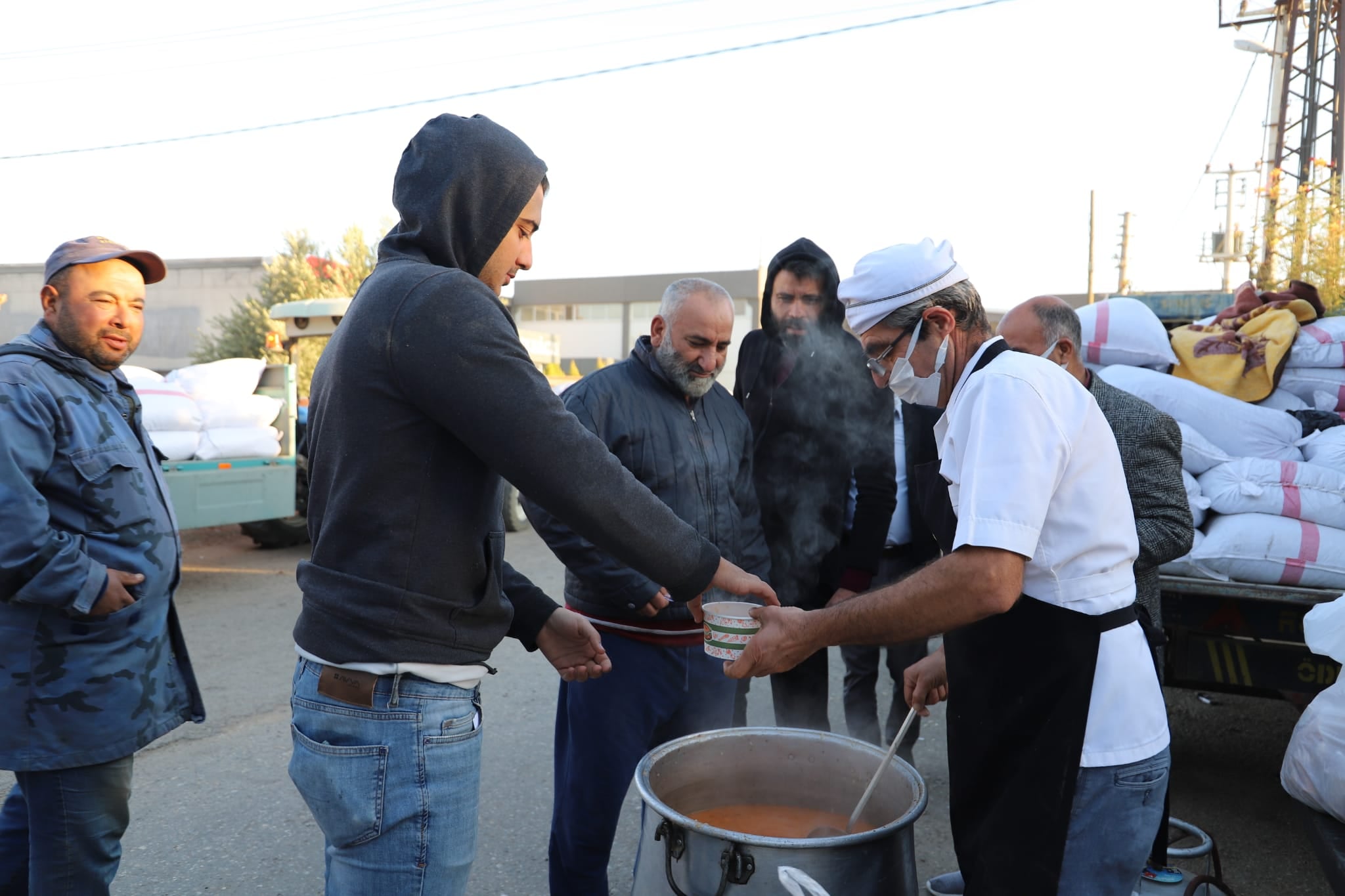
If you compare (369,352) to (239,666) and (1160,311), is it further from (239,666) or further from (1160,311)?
(1160,311)

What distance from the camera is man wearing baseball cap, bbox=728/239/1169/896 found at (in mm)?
1639

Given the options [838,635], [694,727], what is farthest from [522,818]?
[838,635]

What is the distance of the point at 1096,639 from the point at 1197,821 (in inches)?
117

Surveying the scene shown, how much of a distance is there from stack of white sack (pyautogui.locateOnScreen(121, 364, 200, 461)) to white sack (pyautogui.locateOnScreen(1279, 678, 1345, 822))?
7927 millimetres

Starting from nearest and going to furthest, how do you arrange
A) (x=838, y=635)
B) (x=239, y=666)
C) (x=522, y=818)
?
(x=838, y=635), (x=522, y=818), (x=239, y=666)

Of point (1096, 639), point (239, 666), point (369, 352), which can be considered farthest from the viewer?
point (239, 666)

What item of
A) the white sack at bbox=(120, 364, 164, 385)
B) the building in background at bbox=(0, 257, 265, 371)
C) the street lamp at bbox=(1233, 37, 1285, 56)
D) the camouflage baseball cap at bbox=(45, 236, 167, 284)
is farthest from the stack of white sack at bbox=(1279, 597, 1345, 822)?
the building in background at bbox=(0, 257, 265, 371)

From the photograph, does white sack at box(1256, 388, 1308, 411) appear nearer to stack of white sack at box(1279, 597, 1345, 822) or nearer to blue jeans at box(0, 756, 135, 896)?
stack of white sack at box(1279, 597, 1345, 822)

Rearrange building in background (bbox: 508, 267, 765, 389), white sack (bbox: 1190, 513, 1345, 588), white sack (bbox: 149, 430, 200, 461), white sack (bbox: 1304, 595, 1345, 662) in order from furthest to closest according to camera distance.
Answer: building in background (bbox: 508, 267, 765, 389) < white sack (bbox: 149, 430, 200, 461) < white sack (bbox: 1190, 513, 1345, 588) < white sack (bbox: 1304, 595, 1345, 662)

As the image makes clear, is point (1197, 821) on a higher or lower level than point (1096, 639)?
lower

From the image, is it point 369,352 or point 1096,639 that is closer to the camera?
point 369,352

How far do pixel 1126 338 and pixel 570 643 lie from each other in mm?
3727

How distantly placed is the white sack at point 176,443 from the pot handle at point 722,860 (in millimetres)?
7208

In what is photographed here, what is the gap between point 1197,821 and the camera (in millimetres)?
3996
